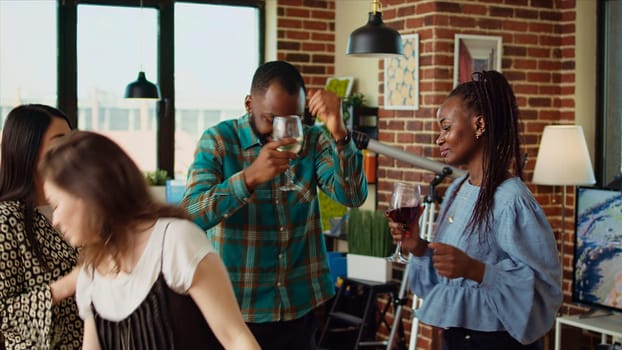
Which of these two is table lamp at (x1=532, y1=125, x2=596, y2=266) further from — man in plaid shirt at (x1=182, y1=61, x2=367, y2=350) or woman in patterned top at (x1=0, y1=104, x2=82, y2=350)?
woman in patterned top at (x1=0, y1=104, x2=82, y2=350)

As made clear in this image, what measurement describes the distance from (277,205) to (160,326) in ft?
3.08

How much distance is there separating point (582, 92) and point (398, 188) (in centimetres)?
351

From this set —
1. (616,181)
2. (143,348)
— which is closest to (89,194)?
(143,348)

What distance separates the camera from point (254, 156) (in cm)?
271

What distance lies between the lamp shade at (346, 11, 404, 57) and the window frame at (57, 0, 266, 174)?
2.79 metres

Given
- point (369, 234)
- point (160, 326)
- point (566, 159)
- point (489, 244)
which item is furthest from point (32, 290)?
point (566, 159)

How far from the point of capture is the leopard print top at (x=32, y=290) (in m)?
2.16

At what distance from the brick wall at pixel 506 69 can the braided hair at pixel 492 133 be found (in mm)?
2807

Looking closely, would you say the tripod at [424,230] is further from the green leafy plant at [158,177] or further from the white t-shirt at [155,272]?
the white t-shirt at [155,272]

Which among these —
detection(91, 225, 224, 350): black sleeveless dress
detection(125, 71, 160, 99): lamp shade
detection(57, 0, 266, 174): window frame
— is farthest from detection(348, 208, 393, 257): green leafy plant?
detection(91, 225, 224, 350): black sleeveless dress

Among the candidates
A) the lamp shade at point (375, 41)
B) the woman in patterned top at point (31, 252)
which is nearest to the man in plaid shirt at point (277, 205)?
the woman in patterned top at point (31, 252)

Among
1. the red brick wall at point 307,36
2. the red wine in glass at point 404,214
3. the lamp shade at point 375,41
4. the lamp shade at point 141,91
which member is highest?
Answer: the red brick wall at point 307,36

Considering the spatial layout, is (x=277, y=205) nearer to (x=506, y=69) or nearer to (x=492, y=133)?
(x=492, y=133)

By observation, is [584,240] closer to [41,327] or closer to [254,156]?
[254,156]
